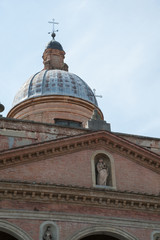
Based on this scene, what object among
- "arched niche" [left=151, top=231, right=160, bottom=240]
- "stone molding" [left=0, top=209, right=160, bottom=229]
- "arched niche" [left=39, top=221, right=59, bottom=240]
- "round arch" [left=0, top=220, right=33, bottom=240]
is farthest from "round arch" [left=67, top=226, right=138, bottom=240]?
"round arch" [left=0, top=220, right=33, bottom=240]

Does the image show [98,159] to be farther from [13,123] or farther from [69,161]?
[13,123]

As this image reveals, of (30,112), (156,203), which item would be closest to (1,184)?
(156,203)

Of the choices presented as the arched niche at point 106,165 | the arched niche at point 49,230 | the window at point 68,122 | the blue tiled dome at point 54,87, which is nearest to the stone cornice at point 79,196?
the arched niche at point 106,165

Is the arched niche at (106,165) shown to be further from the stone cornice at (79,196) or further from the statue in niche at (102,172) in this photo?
the stone cornice at (79,196)

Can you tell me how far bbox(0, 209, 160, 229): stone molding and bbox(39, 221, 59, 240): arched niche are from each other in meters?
0.17

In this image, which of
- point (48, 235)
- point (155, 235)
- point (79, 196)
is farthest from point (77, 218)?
point (155, 235)

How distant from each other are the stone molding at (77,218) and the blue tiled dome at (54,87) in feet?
42.5

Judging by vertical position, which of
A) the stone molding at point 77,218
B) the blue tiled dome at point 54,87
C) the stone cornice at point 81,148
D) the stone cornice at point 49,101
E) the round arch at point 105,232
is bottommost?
the round arch at point 105,232

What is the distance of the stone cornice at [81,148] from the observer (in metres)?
22.2

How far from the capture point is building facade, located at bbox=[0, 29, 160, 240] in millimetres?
21203

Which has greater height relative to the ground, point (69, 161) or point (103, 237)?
point (69, 161)

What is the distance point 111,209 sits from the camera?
22.5m

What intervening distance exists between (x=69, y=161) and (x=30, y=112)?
10.3 m

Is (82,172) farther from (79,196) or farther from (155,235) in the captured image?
(155,235)
